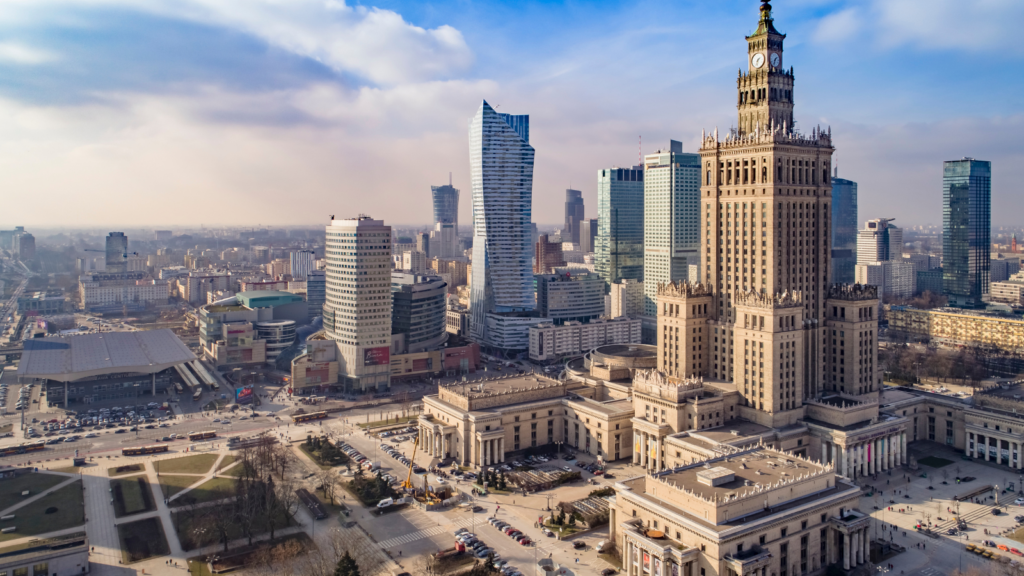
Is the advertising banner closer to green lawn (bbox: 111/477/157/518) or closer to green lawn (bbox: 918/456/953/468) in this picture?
green lawn (bbox: 111/477/157/518)

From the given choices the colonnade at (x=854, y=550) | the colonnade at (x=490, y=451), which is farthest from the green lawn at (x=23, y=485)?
the colonnade at (x=854, y=550)

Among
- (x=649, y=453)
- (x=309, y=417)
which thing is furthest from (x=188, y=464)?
(x=649, y=453)

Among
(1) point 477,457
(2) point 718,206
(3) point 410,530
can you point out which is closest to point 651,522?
(3) point 410,530

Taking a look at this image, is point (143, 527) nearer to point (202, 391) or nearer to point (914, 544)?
point (202, 391)

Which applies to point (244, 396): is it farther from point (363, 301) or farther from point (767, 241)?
point (767, 241)

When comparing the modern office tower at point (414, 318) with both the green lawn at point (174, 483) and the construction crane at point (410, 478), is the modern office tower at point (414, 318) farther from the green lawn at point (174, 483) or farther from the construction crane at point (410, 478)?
the green lawn at point (174, 483)

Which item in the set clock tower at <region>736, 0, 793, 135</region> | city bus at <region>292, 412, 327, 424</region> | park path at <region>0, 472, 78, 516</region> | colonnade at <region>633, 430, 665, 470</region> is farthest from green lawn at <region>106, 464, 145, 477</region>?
clock tower at <region>736, 0, 793, 135</region>
